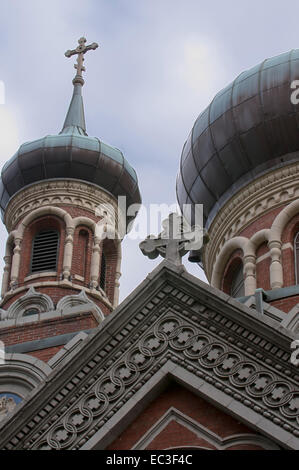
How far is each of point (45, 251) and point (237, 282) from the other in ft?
12.1

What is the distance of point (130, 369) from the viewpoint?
33.9 feet

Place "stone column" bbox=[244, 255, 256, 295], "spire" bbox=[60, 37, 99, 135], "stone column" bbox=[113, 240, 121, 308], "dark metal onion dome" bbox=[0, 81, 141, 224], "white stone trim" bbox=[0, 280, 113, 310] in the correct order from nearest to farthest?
"stone column" bbox=[244, 255, 256, 295] → "white stone trim" bbox=[0, 280, 113, 310] → "stone column" bbox=[113, 240, 121, 308] → "dark metal onion dome" bbox=[0, 81, 141, 224] → "spire" bbox=[60, 37, 99, 135]

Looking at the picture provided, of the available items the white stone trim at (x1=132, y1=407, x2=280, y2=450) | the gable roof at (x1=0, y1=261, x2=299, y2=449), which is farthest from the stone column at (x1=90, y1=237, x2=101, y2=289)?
the white stone trim at (x1=132, y1=407, x2=280, y2=450)

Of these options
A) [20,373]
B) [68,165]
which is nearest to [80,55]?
[68,165]

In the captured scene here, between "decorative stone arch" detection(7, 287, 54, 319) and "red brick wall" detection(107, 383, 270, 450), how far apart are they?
27.0 ft

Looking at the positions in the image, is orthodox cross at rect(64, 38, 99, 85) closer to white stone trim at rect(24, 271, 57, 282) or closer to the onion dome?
the onion dome

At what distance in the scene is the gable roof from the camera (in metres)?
9.87

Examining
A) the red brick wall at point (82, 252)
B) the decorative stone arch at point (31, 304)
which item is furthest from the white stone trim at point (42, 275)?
the decorative stone arch at point (31, 304)

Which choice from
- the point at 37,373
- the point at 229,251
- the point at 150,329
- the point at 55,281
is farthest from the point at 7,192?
the point at 150,329

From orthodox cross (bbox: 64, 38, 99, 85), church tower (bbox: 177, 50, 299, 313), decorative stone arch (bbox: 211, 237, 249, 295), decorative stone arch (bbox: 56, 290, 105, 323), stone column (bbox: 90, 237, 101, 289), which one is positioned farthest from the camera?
orthodox cross (bbox: 64, 38, 99, 85)

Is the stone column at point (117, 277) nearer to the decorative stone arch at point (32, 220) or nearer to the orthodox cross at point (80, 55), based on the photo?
the decorative stone arch at point (32, 220)

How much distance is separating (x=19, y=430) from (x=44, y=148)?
464 inches

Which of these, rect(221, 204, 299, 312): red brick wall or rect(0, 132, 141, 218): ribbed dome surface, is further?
rect(0, 132, 141, 218): ribbed dome surface

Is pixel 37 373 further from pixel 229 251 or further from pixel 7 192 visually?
pixel 7 192
